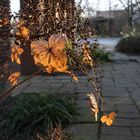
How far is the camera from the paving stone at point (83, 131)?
4766 millimetres

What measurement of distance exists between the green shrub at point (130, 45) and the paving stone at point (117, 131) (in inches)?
641

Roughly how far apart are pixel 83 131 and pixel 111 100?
2138 mm

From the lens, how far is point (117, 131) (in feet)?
16.3

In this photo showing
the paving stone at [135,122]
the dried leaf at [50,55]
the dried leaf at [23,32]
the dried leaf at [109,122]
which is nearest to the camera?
the dried leaf at [50,55]

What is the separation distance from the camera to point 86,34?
200cm

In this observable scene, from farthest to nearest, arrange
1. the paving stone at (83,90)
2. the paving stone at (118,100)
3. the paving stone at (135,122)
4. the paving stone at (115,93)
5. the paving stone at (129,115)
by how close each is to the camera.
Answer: the paving stone at (83,90)
the paving stone at (115,93)
the paving stone at (118,100)
the paving stone at (129,115)
the paving stone at (135,122)

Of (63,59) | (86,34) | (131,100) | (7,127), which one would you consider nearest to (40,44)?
(63,59)

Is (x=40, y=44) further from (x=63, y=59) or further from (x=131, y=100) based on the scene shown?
(x=131, y=100)

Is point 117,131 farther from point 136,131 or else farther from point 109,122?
point 109,122

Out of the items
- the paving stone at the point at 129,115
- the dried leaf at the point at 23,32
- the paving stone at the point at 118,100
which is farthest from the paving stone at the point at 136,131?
→ the dried leaf at the point at 23,32

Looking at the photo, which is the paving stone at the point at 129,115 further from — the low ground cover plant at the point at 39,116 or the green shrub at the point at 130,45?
the green shrub at the point at 130,45

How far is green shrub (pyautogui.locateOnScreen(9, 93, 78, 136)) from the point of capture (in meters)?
5.02

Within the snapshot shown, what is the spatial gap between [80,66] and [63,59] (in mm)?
281

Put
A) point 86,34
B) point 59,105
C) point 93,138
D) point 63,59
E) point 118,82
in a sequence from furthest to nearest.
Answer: point 118,82, point 59,105, point 93,138, point 86,34, point 63,59
